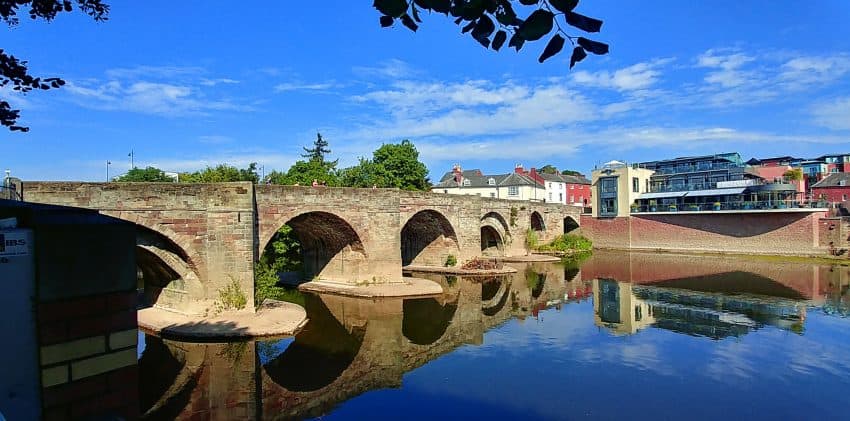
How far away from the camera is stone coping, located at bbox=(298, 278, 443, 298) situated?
22.9m

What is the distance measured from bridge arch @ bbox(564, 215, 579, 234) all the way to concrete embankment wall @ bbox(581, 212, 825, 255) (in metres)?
1.08

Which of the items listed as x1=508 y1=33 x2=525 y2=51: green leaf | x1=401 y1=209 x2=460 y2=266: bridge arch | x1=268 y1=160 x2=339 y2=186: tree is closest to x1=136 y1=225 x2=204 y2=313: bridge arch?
x1=401 y1=209 x2=460 y2=266: bridge arch

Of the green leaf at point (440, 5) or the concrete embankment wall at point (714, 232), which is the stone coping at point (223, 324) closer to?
the green leaf at point (440, 5)

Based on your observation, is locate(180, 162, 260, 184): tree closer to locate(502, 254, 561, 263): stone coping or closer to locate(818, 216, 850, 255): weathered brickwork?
locate(502, 254, 561, 263): stone coping

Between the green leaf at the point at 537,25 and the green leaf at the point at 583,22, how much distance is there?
9cm

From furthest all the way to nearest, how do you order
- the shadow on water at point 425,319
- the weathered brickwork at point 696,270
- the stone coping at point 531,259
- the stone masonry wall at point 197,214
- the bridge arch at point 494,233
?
the stone coping at point 531,259 → the bridge arch at point 494,233 → the weathered brickwork at point 696,270 → the shadow on water at point 425,319 → the stone masonry wall at point 197,214

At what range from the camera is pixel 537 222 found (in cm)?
4719

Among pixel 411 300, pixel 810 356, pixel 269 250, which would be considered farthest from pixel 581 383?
pixel 269 250

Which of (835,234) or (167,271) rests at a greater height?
(167,271)

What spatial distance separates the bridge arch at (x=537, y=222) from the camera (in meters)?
45.3

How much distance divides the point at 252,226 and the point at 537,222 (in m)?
33.9

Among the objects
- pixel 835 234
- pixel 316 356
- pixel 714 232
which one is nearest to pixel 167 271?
pixel 316 356

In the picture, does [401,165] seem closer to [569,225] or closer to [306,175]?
[306,175]

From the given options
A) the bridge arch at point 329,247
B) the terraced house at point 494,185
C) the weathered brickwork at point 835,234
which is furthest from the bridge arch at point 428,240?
the weathered brickwork at point 835,234
